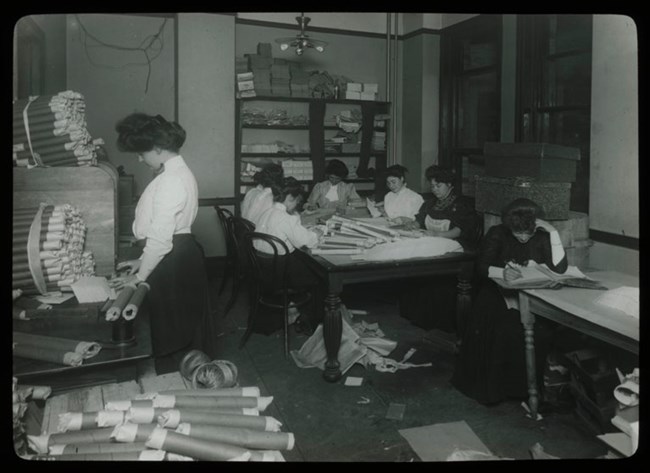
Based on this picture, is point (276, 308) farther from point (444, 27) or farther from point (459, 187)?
point (444, 27)

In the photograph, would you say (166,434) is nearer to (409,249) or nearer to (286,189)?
(409,249)

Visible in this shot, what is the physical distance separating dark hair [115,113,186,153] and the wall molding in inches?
131

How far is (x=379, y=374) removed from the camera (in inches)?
145

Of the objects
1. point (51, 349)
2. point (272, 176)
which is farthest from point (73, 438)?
point (272, 176)

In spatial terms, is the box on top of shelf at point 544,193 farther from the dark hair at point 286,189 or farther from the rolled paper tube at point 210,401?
the rolled paper tube at point 210,401

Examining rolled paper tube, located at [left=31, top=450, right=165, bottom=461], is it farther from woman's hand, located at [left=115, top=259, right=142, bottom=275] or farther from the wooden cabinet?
the wooden cabinet

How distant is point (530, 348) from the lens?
2969 millimetres

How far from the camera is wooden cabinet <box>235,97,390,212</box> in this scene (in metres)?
6.78

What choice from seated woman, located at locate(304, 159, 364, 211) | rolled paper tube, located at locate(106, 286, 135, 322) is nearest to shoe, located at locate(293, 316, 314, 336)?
seated woman, located at locate(304, 159, 364, 211)

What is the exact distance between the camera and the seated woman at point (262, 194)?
442 cm

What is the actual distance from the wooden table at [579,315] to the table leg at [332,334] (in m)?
1.10

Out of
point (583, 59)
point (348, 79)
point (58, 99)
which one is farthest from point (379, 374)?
point (348, 79)

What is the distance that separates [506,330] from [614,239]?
1.82 metres
